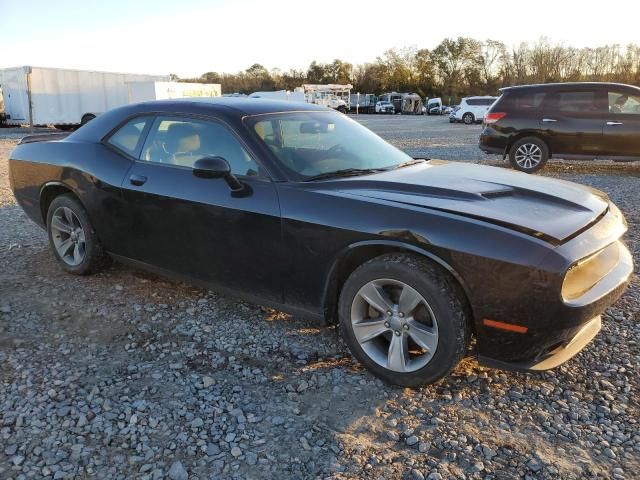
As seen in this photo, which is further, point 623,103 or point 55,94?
point 55,94

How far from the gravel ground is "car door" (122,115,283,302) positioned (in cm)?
44

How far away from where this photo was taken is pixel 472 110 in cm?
3244

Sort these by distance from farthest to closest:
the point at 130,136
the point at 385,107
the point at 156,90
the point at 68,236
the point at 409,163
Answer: the point at 385,107 < the point at 156,90 < the point at 68,236 < the point at 130,136 < the point at 409,163

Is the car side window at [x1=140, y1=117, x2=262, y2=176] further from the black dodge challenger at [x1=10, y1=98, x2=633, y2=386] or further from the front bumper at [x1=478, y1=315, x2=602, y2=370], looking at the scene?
the front bumper at [x1=478, y1=315, x2=602, y2=370]

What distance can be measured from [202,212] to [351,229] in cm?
111

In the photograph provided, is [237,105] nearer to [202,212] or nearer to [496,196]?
[202,212]

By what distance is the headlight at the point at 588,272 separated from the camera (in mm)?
2488

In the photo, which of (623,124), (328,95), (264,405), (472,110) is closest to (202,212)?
(264,405)

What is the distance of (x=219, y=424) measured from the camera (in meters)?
2.56

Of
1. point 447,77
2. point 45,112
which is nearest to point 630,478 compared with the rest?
point 45,112

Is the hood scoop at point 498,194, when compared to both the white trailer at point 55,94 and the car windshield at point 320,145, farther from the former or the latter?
the white trailer at point 55,94

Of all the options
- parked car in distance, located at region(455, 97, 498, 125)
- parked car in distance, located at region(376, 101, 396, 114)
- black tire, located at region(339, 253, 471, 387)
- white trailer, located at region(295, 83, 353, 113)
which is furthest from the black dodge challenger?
parked car in distance, located at region(376, 101, 396, 114)

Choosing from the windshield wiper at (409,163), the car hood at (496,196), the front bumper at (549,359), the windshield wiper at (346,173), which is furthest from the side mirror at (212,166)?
the front bumper at (549,359)

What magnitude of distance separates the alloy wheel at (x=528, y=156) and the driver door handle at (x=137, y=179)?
8663 mm
